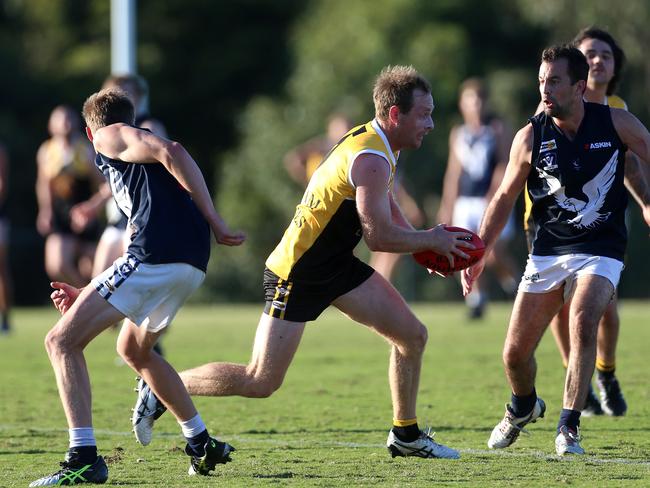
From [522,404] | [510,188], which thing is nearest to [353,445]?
[522,404]

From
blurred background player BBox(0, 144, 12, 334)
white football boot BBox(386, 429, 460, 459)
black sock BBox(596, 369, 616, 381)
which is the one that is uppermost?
white football boot BBox(386, 429, 460, 459)

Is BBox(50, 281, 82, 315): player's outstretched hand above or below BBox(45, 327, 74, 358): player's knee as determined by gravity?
above

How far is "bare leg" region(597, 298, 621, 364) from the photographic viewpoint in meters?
8.52

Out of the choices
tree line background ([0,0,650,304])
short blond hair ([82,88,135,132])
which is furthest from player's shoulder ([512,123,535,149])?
tree line background ([0,0,650,304])

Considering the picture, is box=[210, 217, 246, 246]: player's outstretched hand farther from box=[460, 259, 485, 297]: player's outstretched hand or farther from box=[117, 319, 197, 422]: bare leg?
box=[460, 259, 485, 297]: player's outstretched hand

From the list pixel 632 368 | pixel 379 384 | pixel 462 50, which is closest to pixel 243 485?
pixel 379 384

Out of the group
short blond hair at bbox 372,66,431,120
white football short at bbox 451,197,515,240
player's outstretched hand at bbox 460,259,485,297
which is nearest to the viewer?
short blond hair at bbox 372,66,431,120

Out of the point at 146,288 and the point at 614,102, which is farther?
the point at 614,102

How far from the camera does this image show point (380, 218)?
6.56 m

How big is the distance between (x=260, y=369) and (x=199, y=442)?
63 centimetres

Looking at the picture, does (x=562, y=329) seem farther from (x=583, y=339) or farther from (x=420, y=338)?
(x=420, y=338)

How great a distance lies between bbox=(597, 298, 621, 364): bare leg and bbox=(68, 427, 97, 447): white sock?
3.69m

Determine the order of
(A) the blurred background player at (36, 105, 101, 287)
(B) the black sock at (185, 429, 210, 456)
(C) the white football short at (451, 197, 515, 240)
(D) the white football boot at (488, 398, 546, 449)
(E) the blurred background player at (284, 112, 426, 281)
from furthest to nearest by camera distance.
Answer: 1. (E) the blurred background player at (284, 112, 426, 281)
2. (C) the white football short at (451, 197, 515, 240)
3. (A) the blurred background player at (36, 105, 101, 287)
4. (D) the white football boot at (488, 398, 546, 449)
5. (B) the black sock at (185, 429, 210, 456)

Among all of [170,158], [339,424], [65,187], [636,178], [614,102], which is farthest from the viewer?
[65,187]
